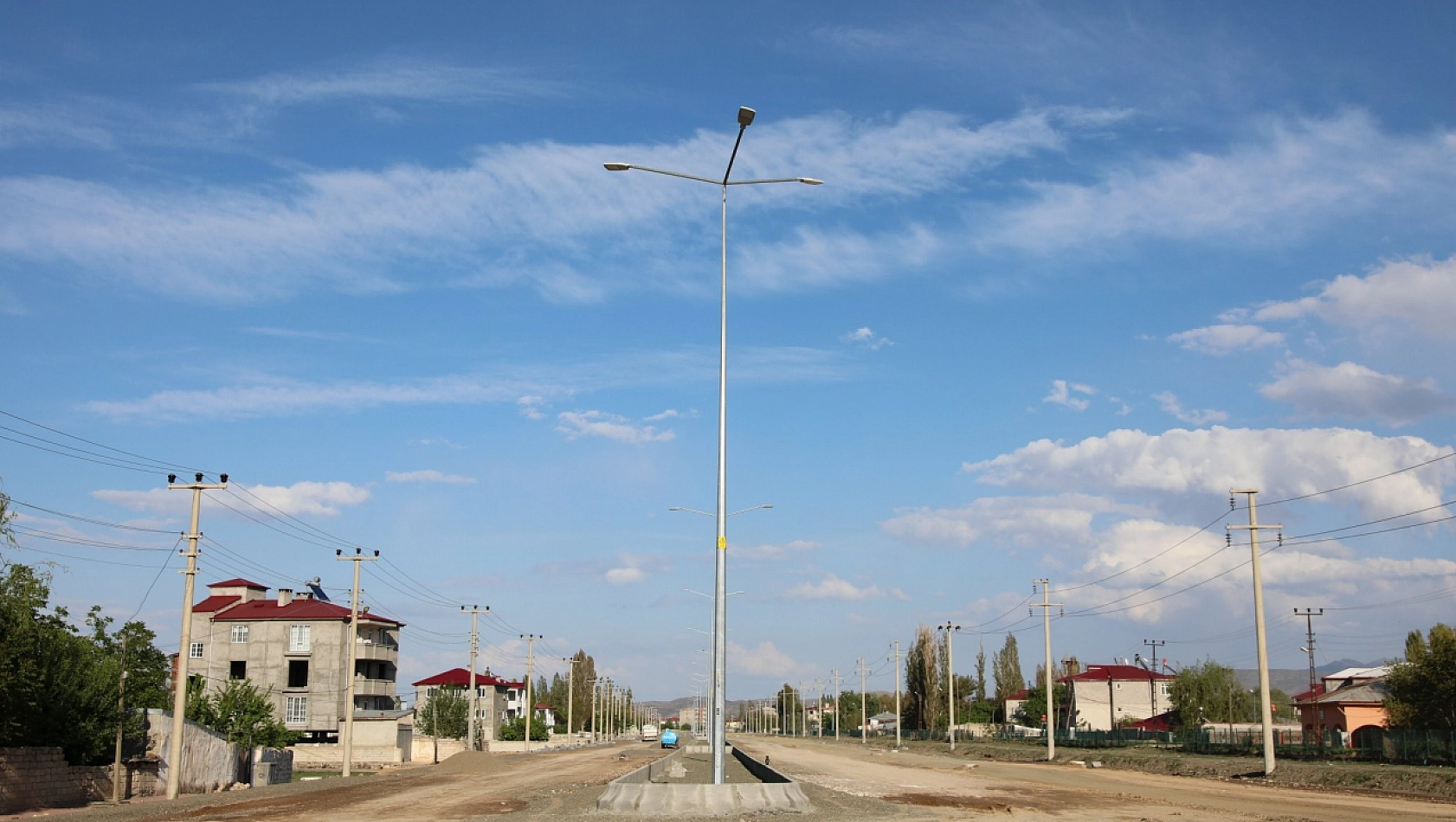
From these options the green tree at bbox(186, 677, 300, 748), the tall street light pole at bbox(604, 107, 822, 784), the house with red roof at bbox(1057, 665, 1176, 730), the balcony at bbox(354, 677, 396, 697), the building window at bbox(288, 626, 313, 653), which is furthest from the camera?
the house with red roof at bbox(1057, 665, 1176, 730)

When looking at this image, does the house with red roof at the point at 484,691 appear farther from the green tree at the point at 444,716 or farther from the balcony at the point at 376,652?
the balcony at the point at 376,652

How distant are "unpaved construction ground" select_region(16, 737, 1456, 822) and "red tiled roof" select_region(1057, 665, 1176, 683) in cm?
7839

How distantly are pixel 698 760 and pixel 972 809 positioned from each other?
36162 millimetres

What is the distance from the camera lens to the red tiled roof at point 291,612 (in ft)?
282

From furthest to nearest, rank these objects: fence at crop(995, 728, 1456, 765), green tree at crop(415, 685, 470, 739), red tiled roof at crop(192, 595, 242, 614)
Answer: green tree at crop(415, 685, 470, 739) → red tiled roof at crop(192, 595, 242, 614) → fence at crop(995, 728, 1456, 765)

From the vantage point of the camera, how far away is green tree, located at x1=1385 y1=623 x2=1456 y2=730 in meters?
53.1

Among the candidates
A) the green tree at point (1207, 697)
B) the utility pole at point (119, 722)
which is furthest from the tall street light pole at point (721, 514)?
the green tree at point (1207, 697)

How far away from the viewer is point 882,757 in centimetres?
7212

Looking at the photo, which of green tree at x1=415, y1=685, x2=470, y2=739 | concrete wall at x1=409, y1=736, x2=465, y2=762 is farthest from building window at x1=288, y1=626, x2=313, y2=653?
green tree at x1=415, y1=685, x2=470, y2=739

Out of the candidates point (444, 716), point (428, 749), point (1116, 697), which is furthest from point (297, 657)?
point (1116, 697)

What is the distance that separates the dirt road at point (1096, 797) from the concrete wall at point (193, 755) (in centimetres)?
2059

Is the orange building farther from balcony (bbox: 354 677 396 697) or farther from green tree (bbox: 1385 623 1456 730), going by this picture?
balcony (bbox: 354 677 396 697)

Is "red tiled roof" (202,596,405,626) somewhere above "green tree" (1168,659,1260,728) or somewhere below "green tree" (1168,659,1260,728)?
above

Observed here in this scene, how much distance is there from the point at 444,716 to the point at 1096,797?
80.3m
